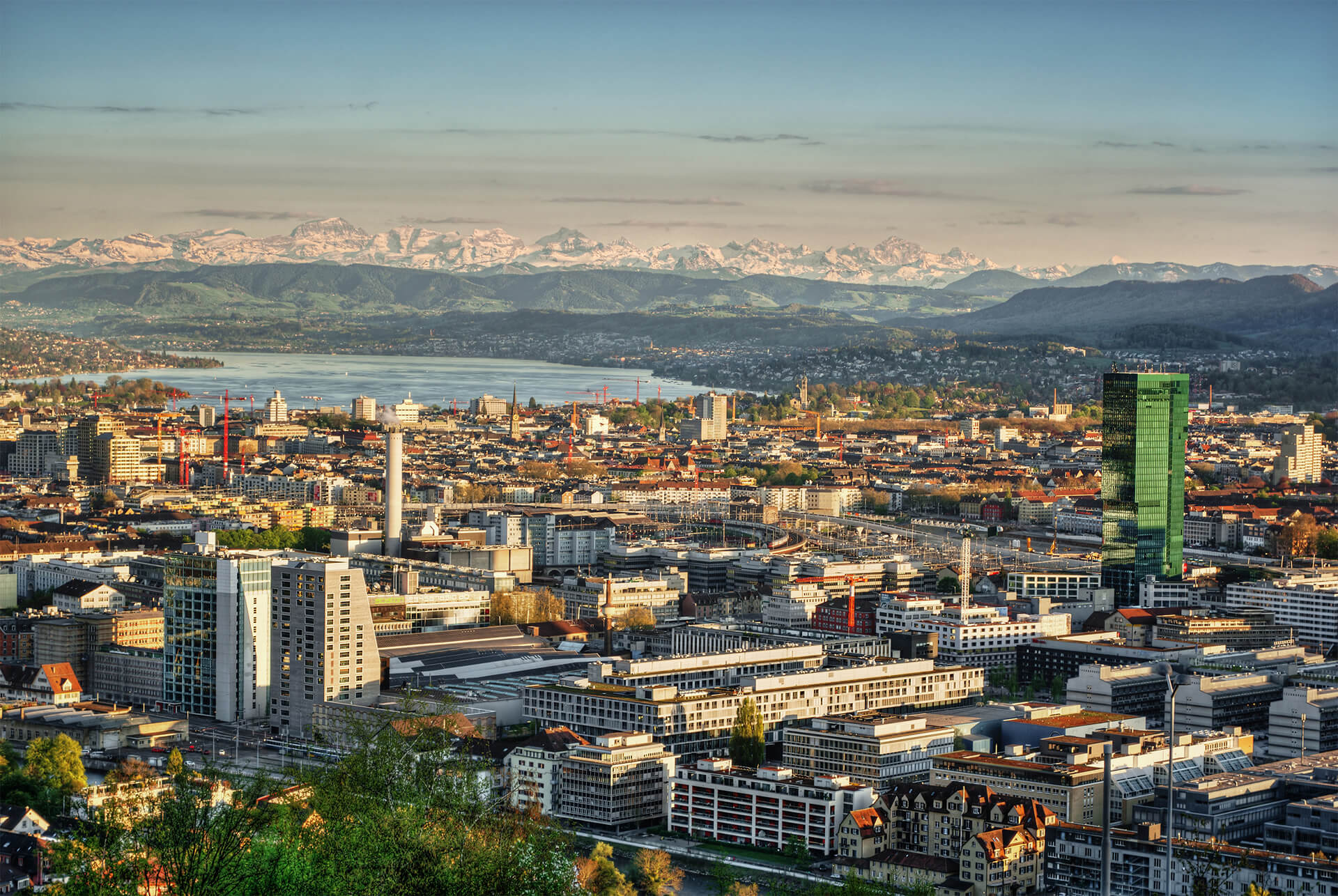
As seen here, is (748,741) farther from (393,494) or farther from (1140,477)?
(393,494)

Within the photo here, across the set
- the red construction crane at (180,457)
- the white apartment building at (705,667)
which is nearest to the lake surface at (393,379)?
the red construction crane at (180,457)

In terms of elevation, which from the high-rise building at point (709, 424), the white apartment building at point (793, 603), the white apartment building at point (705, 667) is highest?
the high-rise building at point (709, 424)

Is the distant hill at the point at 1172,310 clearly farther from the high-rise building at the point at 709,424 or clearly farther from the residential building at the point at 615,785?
the residential building at the point at 615,785

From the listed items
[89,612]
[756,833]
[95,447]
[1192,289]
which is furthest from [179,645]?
[1192,289]

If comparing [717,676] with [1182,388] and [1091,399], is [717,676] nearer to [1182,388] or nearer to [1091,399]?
[1182,388]

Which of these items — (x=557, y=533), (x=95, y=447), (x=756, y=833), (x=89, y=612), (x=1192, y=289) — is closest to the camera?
(x=756, y=833)
